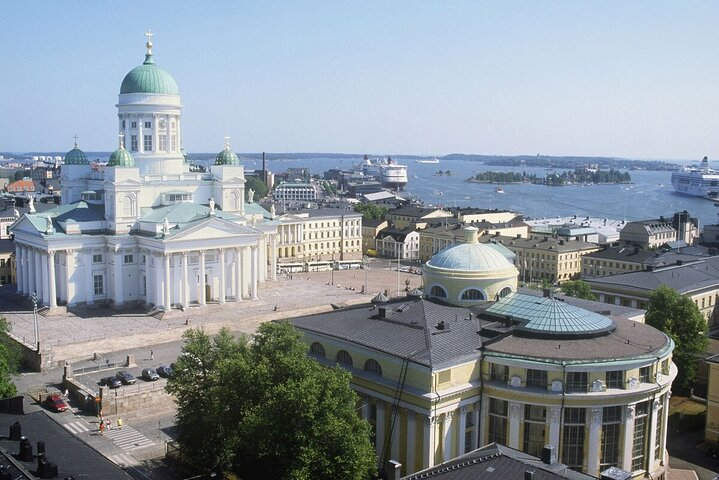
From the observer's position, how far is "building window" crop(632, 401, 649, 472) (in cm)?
3700

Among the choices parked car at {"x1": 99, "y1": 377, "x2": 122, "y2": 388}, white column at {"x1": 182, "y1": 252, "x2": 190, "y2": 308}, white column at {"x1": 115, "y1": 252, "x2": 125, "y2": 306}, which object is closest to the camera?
parked car at {"x1": 99, "y1": 377, "x2": 122, "y2": 388}

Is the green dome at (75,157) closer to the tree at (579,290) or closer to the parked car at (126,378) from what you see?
the parked car at (126,378)

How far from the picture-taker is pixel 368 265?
362 feet

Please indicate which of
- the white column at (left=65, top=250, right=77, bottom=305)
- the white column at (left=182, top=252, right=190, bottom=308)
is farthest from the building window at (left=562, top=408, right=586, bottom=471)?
the white column at (left=65, top=250, right=77, bottom=305)

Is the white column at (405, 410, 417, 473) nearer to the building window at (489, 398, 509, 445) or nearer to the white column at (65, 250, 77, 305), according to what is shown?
the building window at (489, 398, 509, 445)

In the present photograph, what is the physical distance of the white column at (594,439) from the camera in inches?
1407

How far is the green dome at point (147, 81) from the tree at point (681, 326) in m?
53.0

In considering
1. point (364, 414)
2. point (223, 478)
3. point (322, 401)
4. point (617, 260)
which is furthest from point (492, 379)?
point (617, 260)

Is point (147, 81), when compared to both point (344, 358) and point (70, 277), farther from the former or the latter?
point (344, 358)

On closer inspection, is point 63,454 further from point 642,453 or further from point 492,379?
point 642,453

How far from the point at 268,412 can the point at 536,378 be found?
44.6 feet

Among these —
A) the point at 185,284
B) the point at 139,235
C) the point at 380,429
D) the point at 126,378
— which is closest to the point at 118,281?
the point at 139,235

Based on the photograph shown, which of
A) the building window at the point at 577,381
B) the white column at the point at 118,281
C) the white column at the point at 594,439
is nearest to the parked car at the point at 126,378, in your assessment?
the white column at the point at 118,281

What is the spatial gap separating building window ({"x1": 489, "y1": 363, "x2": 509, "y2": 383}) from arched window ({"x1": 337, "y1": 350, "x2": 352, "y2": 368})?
768 cm
